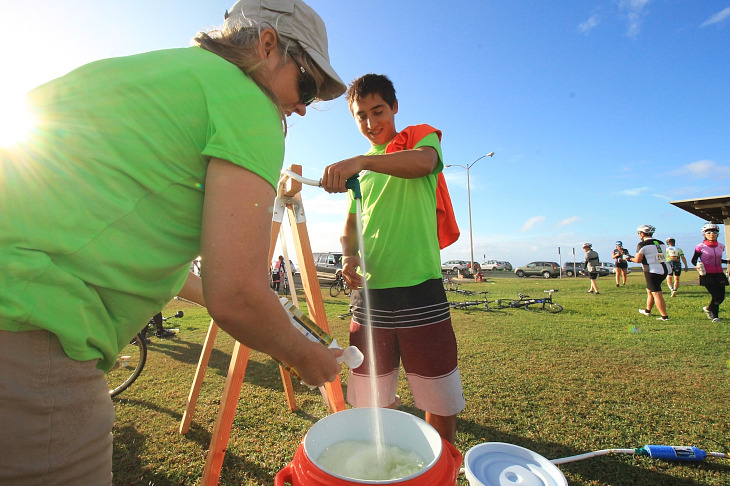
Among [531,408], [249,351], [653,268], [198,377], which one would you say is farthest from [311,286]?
[653,268]

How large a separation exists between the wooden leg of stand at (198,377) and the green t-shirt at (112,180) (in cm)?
206

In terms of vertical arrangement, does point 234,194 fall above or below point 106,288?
above

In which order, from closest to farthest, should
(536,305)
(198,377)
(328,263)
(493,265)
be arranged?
(198,377)
(536,305)
(328,263)
(493,265)

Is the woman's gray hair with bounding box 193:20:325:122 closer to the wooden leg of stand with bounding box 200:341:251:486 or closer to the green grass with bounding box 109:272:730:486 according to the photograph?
the wooden leg of stand with bounding box 200:341:251:486

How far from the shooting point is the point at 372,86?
7.82ft

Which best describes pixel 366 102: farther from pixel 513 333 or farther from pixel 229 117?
pixel 513 333

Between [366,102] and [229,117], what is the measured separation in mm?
1675

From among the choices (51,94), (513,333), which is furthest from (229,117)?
(513,333)

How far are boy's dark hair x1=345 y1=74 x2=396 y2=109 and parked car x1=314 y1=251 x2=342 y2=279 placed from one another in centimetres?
1915

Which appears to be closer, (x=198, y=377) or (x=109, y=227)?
(x=109, y=227)

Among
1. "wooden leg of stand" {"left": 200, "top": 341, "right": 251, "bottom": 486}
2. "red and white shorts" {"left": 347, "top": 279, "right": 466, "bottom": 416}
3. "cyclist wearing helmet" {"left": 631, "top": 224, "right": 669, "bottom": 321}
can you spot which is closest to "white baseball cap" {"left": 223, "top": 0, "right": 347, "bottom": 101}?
"red and white shorts" {"left": 347, "top": 279, "right": 466, "bottom": 416}

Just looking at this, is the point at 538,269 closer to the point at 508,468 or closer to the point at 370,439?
the point at 508,468

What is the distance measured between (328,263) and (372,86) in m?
21.8

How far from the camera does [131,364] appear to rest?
5238mm
